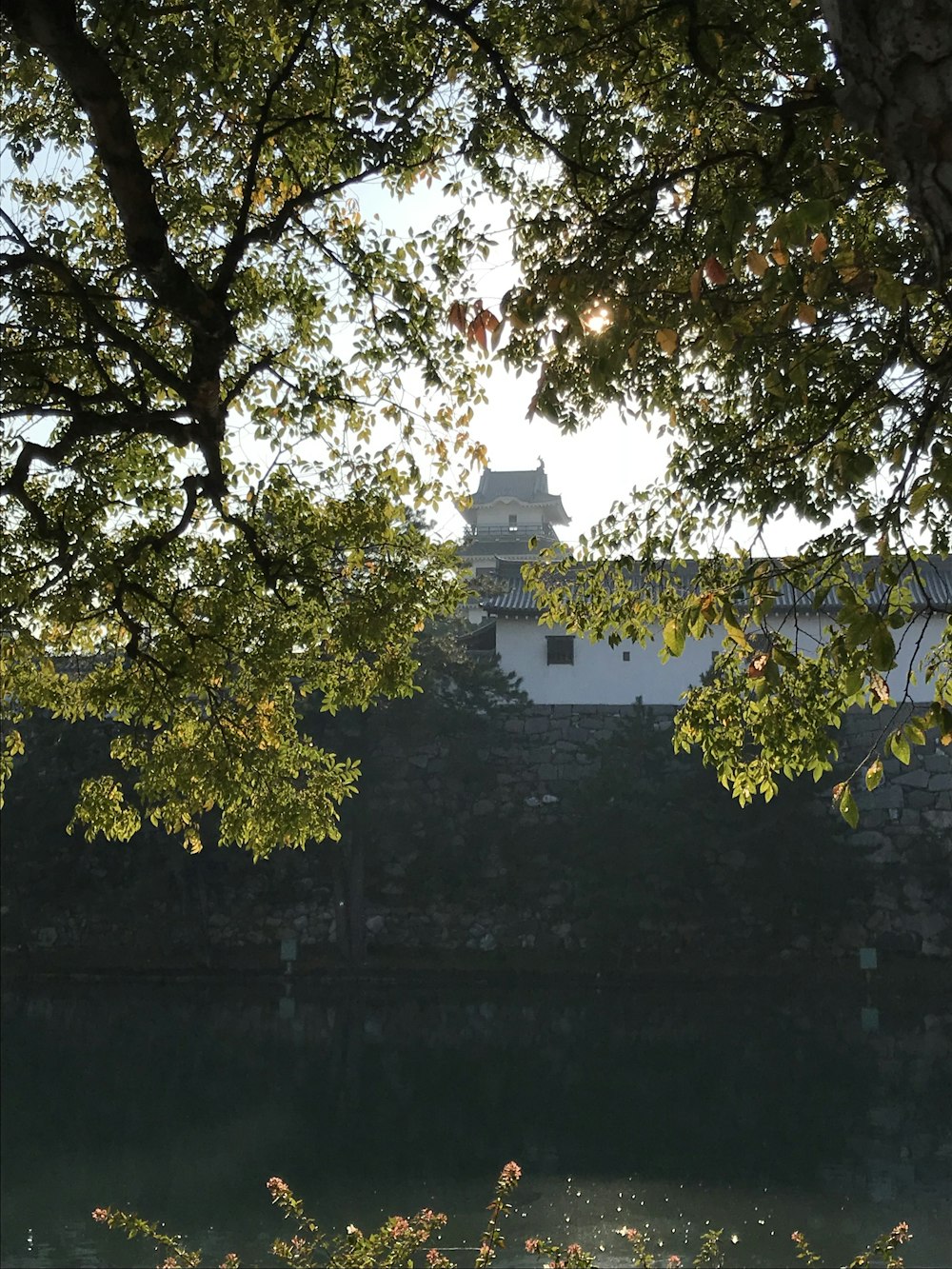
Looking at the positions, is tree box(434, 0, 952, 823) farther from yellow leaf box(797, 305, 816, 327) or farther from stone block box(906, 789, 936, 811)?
stone block box(906, 789, 936, 811)

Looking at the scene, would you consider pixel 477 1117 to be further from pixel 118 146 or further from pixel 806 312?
pixel 806 312

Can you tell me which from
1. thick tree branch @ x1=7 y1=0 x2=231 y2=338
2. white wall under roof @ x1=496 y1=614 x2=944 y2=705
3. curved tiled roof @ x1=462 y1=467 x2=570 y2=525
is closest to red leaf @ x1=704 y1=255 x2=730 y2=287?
thick tree branch @ x1=7 y1=0 x2=231 y2=338

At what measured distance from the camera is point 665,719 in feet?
54.4

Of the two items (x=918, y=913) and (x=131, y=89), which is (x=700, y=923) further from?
Answer: (x=131, y=89)

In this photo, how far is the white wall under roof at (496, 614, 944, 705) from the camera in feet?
65.4

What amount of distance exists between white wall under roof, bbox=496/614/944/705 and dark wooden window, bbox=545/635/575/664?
53mm

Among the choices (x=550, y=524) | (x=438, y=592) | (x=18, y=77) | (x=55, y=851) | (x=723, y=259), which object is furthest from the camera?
(x=550, y=524)

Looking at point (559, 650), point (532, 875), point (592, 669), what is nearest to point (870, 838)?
point (532, 875)

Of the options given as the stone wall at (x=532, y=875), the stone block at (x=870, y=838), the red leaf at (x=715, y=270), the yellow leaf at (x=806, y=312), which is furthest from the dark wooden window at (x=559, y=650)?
the yellow leaf at (x=806, y=312)

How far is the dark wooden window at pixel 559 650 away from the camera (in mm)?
20406

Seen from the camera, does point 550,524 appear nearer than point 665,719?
No

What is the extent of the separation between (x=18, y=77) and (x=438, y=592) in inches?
95.9

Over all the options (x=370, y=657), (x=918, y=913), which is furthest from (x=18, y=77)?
(x=918, y=913)

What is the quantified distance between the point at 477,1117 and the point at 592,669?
11532 millimetres
